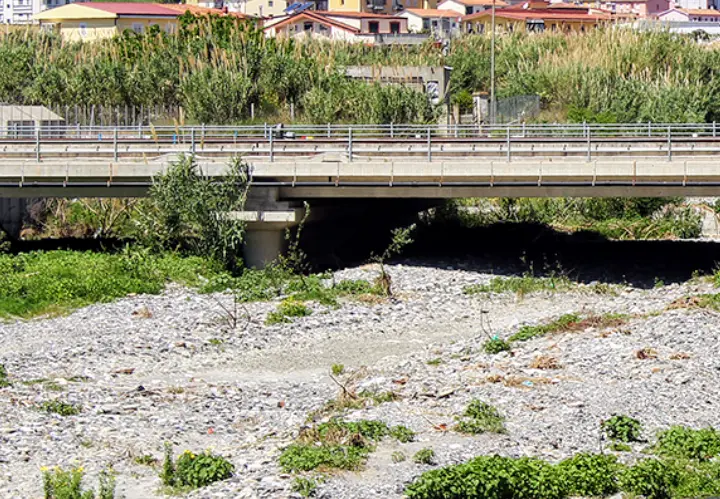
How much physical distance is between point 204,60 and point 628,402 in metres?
51.2

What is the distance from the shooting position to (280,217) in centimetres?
3788

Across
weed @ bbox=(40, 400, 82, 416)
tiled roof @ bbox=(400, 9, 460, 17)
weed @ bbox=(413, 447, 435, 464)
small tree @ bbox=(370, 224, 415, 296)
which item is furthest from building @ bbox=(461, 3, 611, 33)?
weed @ bbox=(413, 447, 435, 464)

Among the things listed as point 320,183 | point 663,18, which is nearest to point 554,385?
point 320,183

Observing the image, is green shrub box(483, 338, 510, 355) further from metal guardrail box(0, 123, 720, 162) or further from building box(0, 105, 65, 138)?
building box(0, 105, 65, 138)

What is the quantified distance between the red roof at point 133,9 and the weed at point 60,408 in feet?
287

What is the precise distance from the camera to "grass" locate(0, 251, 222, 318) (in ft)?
108

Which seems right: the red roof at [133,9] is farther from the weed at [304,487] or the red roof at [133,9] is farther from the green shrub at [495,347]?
the weed at [304,487]

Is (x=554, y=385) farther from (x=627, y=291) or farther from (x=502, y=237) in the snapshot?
(x=502, y=237)


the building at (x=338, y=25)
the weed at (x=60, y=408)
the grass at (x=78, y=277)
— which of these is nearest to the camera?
the weed at (x=60, y=408)

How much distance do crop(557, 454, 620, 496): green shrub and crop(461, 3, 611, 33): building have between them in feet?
300

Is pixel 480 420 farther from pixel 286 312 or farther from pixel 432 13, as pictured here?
pixel 432 13

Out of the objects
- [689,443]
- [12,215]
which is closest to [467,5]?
[12,215]

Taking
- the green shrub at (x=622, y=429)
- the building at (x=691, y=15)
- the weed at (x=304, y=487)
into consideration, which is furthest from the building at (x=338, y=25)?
the weed at (x=304, y=487)

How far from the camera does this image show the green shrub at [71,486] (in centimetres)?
1852
